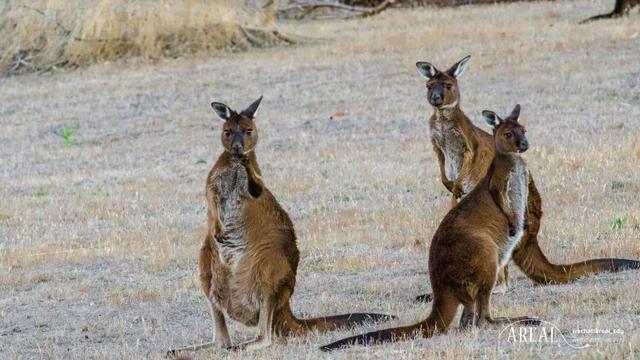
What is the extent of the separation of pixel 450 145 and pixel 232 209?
8.64 ft

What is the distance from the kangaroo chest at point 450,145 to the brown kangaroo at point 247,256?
2308mm

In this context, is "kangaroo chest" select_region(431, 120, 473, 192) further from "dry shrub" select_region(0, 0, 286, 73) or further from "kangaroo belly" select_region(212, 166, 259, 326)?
"dry shrub" select_region(0, 0, 286, 73)

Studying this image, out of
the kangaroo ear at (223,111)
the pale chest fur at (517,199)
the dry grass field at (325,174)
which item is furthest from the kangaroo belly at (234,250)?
the pale chest fur at (517,199)

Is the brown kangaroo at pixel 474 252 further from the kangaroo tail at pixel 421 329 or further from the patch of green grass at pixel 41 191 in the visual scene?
the patch of green grass at pixel 41 191

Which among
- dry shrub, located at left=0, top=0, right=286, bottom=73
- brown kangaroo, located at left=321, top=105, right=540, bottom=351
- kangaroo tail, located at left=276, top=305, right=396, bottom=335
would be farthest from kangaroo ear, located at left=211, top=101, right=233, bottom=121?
dry shrub, located at left=0, top=0, right=286, bottom=73

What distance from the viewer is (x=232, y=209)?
6766mm

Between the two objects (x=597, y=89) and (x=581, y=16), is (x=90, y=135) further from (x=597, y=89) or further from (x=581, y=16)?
(x=581, y=16)

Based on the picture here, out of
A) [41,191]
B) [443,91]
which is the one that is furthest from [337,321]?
[41,191]

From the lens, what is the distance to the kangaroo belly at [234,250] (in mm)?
6547

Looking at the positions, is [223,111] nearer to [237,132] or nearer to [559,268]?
[237,132]

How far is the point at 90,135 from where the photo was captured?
1766cm

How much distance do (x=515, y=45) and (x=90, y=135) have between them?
7.40 metres

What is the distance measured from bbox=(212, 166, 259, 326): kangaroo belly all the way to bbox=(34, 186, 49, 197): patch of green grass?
22.4 feet

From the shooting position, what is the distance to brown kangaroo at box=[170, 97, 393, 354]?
256 inches
